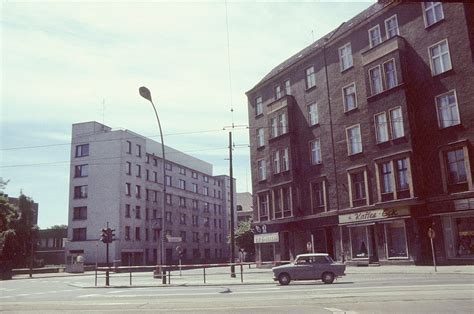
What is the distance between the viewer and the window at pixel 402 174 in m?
27.2

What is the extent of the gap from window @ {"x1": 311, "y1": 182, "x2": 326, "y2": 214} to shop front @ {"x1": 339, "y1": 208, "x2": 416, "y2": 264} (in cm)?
266

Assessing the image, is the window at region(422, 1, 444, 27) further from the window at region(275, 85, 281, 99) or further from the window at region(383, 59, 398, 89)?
the window at region(275, 85, 281, 99)

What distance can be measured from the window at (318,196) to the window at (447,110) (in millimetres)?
11242

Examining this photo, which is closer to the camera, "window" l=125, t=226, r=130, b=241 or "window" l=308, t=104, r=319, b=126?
"window" l=308, t=104, r=319, b=126

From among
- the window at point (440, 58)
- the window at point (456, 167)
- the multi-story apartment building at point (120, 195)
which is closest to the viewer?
the window at point (456, 167)

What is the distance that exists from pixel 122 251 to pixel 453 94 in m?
45.0

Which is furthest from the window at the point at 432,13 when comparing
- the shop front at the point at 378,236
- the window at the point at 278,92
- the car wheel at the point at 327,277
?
the car wheel at the point at 327,277

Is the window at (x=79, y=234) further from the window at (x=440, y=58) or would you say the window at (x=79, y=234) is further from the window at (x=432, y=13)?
the window at (x=432, y=13)

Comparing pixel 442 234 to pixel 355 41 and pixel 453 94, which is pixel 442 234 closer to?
pixel 453 94

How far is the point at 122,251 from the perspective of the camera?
56.2 meters

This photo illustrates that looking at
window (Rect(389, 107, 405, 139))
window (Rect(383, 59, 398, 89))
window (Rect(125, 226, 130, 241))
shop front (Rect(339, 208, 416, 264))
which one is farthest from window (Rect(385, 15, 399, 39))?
window (Rect(125, 226, 130, 241))

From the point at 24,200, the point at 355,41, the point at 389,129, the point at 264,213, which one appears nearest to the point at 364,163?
the point at 389,129

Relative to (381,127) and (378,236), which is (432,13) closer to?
(381,127)

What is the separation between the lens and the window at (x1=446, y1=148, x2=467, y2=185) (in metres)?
24.7
